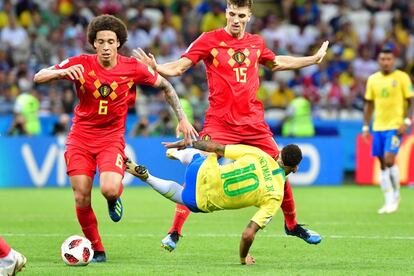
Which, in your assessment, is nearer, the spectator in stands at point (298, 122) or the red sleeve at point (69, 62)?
the red sleeve at point (69, 62)

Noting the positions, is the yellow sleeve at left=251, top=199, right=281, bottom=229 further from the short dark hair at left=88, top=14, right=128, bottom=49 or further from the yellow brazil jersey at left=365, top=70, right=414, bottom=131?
the yellow brazil jersey at left=365, top=70, right=414, bottom=131

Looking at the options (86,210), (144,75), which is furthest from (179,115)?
(86,210)

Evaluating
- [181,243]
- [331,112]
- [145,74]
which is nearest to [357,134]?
[331,112]

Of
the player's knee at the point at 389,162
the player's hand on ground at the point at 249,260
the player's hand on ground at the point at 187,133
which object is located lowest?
the player's knee at the point at 389,162

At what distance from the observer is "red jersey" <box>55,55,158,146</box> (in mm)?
10602

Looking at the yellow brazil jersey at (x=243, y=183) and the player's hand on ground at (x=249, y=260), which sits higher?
the yellow brazil jersey at (x=243, y=183)

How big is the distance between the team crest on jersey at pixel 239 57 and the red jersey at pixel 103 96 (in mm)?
1004

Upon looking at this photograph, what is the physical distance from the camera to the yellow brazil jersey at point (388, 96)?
1672 centimetres

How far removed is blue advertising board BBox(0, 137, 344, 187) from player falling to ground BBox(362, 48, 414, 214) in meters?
5.67

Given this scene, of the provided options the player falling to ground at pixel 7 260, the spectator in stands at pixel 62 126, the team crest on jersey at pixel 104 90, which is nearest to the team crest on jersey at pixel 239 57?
the team crest on jersey at pixel 104 90

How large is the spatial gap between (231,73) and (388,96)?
6040 millimetres

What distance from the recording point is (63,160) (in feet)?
70.5

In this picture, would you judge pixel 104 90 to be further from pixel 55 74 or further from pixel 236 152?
pixel 236 152

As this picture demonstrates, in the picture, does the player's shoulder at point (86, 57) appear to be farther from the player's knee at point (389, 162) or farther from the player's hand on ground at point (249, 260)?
the player's knee at point (389, 162)
